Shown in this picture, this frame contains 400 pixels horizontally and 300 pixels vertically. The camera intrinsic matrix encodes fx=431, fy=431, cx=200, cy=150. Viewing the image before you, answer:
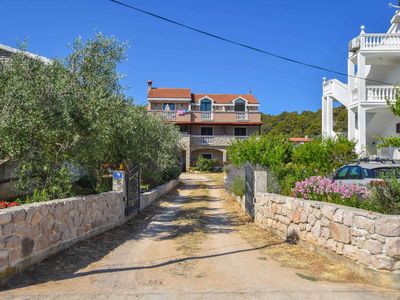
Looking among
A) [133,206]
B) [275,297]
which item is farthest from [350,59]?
[275,297]

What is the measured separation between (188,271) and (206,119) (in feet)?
136

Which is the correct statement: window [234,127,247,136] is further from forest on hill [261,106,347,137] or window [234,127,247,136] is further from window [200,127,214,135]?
forest on hill [261,106,347,137]

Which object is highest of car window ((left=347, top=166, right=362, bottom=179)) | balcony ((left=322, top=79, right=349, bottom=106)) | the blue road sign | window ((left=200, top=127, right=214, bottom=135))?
balcony ((left=322, top=79, right=349, bottom=106))

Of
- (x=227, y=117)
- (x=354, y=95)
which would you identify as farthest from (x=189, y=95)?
(x=354, y=95)

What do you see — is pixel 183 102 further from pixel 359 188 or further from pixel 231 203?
pixel 359 188

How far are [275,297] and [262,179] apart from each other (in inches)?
302

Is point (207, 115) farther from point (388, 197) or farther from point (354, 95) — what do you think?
point (388, 197)

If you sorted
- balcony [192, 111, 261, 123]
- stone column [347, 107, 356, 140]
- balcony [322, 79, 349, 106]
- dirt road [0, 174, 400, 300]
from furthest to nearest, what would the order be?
balcony [192, 111, 261, 123] → balcony [322, 79, 349, 106] → stone column [347, 107, 356, 140] → dirt road [0, 174, 400, 300]

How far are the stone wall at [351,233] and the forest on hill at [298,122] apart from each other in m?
52.1

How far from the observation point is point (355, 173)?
1334 centimetres

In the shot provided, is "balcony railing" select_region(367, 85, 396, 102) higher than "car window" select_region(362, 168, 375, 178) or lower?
higher

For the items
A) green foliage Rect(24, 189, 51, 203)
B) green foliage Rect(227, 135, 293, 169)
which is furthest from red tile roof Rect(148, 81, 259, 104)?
green foliage Rect(24, 189, 51, 203)

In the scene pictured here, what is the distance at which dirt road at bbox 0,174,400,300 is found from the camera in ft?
19.2

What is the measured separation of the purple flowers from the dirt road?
→ 4.23 ft
